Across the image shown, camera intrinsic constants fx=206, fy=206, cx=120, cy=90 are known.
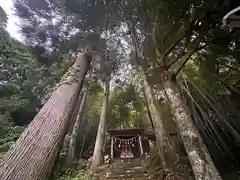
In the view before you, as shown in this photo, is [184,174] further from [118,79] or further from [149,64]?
[118,79]

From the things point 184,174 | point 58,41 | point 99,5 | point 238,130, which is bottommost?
point 184,174

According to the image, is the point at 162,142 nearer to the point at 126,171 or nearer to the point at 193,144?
the point at 126,171

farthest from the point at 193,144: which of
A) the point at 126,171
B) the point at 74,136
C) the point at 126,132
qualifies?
the point at 126,132

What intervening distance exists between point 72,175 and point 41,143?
7.01 meters

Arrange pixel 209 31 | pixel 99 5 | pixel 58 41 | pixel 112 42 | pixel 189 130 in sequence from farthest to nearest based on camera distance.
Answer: pixel 112 42 < pixel 58 41 < pixel 99 5 < pixel 209 31 < pixel 189 130

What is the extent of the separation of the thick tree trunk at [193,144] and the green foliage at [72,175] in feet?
15.2

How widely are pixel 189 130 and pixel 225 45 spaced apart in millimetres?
3105

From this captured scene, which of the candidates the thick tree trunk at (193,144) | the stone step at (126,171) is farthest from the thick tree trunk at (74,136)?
the thick tree trunk at (193,144)

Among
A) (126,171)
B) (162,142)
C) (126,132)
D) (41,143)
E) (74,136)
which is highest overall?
(126,132)

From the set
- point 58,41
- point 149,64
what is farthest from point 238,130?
point 58,41

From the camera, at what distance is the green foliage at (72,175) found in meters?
7.88

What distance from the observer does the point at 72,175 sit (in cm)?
848

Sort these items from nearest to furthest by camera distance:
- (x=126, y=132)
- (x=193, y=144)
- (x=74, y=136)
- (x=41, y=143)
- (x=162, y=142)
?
(x=41, y=143), (x=193, y=144), (x=162, y=142), (x=74, y=136), (x=126, y=132)

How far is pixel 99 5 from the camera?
654cm
